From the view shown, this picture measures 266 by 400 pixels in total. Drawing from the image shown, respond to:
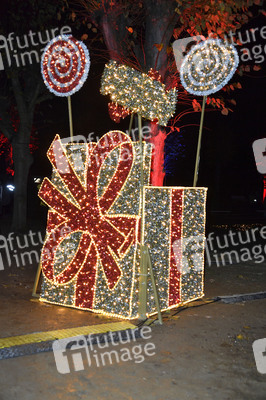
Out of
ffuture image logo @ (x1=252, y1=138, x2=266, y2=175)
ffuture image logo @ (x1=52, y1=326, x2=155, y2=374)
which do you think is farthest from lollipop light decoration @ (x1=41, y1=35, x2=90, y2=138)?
ffuture image logo @ (x1=252, y1=138, x2=266, y2=175)

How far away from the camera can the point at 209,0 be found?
9547mm

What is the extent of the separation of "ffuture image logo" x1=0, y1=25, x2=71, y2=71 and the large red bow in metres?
10.1

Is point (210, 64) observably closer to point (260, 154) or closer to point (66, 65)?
point (66, 65)

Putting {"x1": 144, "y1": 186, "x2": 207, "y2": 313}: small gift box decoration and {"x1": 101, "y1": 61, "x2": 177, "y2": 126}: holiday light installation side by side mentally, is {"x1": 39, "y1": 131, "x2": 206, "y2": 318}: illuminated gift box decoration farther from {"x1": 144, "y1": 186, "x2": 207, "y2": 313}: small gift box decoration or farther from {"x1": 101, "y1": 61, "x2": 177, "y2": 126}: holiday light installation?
{"x1": 101, "y1": 61, "x2": 177, "y2": 126}: holiday light installation

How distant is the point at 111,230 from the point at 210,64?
2948mm

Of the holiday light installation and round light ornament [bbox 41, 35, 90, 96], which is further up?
round light ornament [bbox 41, 35, 90, 96]

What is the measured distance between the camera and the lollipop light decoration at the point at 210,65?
7.21 metres

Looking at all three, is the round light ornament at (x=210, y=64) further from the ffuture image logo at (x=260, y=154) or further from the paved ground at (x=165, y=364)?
the ffuture image logo at (x=260, y=154)

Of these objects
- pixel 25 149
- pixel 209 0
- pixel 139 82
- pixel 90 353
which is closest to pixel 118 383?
pixel 90 353

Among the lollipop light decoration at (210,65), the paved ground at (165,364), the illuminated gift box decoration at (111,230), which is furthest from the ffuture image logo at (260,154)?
the paved ground at (165,364)

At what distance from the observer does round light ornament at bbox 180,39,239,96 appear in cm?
721

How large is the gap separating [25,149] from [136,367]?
13687mm

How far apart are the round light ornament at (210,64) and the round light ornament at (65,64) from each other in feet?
4.98

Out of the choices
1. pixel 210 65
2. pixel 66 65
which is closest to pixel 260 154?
pixel 210 65
